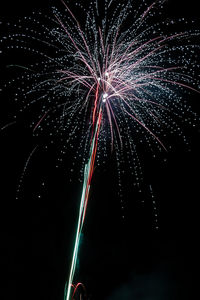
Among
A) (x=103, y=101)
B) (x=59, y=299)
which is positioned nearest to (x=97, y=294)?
(x=59, y=299)

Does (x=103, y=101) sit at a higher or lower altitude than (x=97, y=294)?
higher

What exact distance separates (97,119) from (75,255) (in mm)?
2439

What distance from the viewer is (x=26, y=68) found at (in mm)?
5414

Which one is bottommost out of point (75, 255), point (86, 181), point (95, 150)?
point (75, 255)

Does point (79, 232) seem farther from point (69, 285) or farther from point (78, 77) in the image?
point (78, 77)

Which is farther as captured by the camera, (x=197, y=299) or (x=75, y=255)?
(x=197, y=299)

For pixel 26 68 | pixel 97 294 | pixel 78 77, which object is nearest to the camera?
pixel 26 68

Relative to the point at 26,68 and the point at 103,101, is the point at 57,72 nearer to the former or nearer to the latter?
the point at 26,68

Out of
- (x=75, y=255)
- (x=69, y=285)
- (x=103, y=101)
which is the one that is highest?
(x=103, y=101)

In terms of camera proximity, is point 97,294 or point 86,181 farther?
point 97,294

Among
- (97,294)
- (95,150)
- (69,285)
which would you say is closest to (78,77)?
(95,150)

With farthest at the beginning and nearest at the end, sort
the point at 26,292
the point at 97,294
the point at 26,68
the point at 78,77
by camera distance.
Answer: the point at 97,294 < the point at 26,292 < the point at 78,77 < the point at 26,68

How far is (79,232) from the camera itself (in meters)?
5.61

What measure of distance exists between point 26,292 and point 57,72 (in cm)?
865
